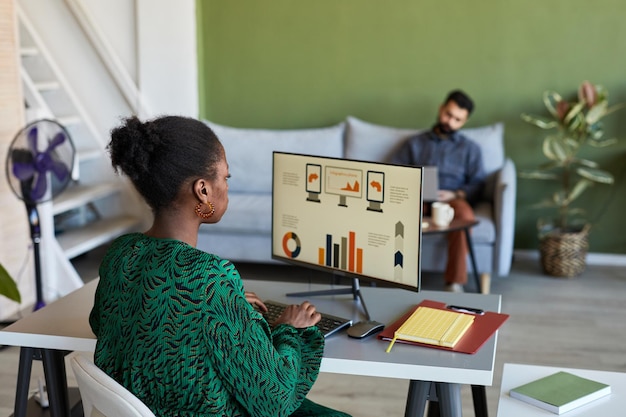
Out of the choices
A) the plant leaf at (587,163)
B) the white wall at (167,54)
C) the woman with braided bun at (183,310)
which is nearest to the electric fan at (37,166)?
the white wall at (167,54)

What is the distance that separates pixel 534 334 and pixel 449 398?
86.2 inches

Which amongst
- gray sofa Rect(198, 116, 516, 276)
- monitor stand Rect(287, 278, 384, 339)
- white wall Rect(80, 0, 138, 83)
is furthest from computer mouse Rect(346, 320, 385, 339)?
white wall Rect(80, 0, 138, 83)

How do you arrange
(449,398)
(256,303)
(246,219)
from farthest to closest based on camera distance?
(246,219) < (256,303) < (449,398)

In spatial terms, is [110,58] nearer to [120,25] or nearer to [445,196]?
[120,25]

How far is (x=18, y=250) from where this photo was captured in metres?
4.18

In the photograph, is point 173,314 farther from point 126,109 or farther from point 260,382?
point 126,109

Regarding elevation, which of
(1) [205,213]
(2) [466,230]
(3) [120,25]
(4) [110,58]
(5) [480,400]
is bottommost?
(5) [480,400]

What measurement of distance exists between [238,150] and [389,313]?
3.12 meters

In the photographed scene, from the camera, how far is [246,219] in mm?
4859

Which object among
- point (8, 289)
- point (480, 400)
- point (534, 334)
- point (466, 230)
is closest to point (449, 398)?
point (480, 400)

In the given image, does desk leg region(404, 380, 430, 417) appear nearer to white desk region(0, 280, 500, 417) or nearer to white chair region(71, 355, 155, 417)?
white desk region(0, 280, 500, 417)

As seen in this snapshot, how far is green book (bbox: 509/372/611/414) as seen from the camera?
83.1 inches

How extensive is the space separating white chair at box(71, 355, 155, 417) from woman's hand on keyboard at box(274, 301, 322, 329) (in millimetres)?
557

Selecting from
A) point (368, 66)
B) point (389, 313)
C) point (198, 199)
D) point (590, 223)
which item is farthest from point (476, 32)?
point (198, 199)
